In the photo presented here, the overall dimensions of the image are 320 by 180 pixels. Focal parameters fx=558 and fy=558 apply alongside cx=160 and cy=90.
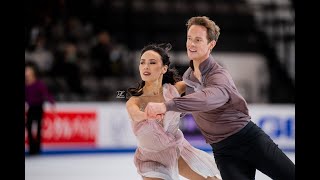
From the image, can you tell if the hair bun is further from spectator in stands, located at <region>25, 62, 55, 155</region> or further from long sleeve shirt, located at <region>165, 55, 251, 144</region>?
spectator in stands, located at <region>25, 62, 55, 155</region>

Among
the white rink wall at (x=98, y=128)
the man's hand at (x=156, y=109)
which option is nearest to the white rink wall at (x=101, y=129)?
the white rink wall at (x=98, y=128)

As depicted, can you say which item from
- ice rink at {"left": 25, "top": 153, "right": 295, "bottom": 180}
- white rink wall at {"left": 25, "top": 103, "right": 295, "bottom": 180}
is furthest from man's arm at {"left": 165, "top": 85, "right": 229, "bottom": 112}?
white rink wall at {"left": 25, "top": 103, "right": 295, "bottom": 180}

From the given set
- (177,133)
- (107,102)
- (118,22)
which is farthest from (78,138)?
(177,133)

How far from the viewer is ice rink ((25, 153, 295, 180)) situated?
5891mm

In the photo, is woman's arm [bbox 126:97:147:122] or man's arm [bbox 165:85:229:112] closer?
man's arm [bbox 165:85:229:112]

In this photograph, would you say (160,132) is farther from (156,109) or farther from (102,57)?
(102,57)

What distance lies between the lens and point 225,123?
11.0ft

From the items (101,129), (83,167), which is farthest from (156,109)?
(101,129)

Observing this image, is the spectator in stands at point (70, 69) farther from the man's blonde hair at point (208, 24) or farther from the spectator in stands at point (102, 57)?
the man's blonde hair at point (208, 24)

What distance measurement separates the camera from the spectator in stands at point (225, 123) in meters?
3.25

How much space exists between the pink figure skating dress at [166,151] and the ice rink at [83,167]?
1.80m

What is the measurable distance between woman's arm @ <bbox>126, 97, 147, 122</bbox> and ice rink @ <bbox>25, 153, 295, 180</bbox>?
84.2 inches
